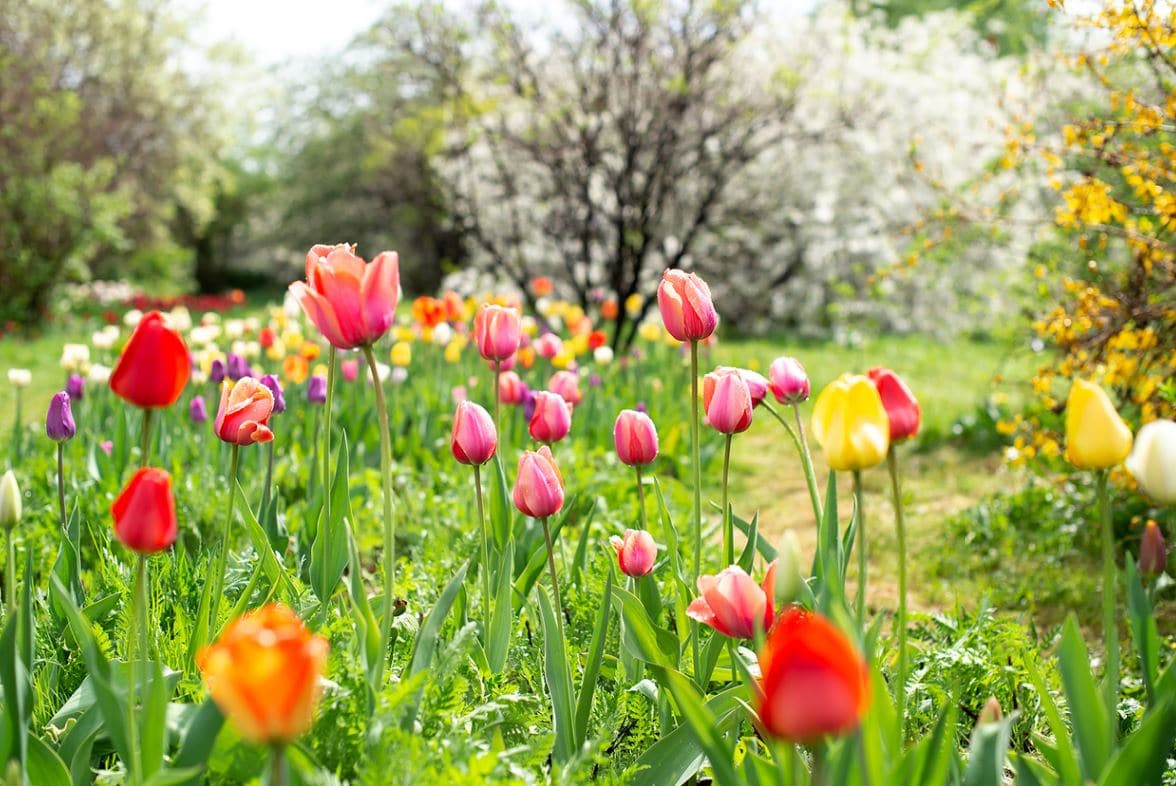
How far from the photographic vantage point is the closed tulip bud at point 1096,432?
1.14 meters

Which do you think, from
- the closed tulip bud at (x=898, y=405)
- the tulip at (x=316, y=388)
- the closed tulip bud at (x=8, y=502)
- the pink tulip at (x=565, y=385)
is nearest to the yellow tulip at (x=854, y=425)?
the closed tulip bud at (x=898, y=405)

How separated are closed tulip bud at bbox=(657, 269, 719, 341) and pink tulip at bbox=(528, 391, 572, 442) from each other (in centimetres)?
39

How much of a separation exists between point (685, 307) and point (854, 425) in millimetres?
499

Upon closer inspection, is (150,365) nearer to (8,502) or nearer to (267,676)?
(8,502)

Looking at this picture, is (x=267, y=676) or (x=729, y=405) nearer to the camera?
(x=267, y=676)

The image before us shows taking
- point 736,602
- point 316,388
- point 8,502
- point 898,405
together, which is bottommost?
point 316,388

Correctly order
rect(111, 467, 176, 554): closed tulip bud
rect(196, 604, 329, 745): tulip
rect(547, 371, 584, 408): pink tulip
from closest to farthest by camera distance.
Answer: rect(196, 604, 329, 745): tulip → rect(111, 467, 176, 554): closed tulip bud → rect(547, 371, 584, 408): pink tulip

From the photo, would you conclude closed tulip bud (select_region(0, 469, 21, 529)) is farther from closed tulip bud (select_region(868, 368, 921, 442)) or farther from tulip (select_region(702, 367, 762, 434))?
closed tulip bud (select_region(868, 368, 921, 442))

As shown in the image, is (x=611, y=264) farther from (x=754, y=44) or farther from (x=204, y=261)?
(x=204, y=261)

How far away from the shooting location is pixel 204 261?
26.2m

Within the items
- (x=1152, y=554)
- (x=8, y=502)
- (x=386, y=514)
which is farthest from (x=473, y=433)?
(x=1152, y=554)

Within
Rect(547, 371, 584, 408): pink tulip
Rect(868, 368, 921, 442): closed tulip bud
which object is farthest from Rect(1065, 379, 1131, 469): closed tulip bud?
Rect(547, 371, 584, 408): pink tulip

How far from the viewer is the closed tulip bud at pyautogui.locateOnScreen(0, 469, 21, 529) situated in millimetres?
1342

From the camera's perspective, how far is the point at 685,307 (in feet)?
5.15
